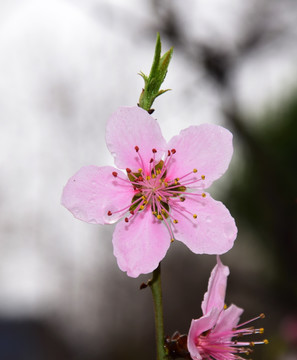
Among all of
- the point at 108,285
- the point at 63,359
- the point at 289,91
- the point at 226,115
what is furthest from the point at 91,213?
the point at 289,91

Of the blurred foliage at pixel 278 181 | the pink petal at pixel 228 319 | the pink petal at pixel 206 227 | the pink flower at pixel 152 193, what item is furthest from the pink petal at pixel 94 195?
the blurred foliage at pixel 278 181

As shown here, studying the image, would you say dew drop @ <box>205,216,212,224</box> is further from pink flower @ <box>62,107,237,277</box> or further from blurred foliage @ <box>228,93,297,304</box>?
blurred foliage @ <box>228,93,297,304</box>

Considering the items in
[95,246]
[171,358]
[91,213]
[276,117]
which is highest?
[276,117]

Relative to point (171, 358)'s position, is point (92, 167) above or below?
above

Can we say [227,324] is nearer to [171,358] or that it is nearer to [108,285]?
[171,358]

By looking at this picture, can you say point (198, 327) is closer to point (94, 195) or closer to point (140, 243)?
point (140, 243)

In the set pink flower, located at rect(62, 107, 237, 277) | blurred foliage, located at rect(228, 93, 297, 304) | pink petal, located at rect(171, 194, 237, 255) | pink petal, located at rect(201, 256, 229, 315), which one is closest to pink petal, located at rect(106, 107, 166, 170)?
pink flower, located at rect(62, 107, 237, 277)
